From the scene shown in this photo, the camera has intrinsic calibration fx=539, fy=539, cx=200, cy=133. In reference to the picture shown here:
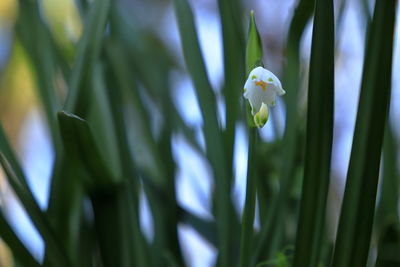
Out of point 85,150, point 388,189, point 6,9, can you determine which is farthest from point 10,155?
point 6,9

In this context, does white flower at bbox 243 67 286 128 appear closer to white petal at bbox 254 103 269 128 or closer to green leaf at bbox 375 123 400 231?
white petal at bbox 254 103 269 128

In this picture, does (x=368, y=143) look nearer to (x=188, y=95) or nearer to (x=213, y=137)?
(x=213, y=137)

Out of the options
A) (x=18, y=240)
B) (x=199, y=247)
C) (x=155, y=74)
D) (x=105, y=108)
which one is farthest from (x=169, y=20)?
(x=18, y=240)

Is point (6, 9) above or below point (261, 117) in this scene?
above

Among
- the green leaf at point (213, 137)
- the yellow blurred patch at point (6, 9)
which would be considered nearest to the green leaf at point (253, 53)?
the green leaf at point (213, 137)

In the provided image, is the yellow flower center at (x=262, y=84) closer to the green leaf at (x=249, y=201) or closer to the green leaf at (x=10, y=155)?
the green leaf at (x=249, y=201)
